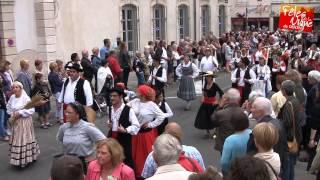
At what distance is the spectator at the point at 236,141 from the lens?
213 inches

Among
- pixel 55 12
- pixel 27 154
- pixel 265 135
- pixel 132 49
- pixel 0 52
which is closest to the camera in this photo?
pixel 265 135

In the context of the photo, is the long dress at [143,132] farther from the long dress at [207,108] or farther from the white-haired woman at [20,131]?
the long dress at [207,108]

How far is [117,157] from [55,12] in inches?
602

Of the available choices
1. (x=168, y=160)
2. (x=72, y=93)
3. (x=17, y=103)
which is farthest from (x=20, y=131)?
(x=168, y=160)

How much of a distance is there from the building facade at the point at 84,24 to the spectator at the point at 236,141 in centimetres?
1331

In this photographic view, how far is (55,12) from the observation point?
19.4 m

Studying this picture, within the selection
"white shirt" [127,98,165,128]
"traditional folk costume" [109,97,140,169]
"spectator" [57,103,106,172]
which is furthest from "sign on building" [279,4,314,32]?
"spectator" [57,103,106,172]

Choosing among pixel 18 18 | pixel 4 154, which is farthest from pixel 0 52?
pixel 4 154

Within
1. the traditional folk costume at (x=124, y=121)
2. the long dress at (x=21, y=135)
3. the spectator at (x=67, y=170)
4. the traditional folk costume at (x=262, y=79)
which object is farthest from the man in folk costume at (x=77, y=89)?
the spectator at (x=67, y=170)

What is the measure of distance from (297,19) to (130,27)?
7717 mm

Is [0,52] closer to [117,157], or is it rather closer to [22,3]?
[22,3]

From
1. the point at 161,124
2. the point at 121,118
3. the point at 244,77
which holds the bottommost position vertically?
the point at 161,124

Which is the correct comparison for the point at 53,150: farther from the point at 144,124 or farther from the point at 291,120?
the point at 291,120

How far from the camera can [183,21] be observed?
2864cm
